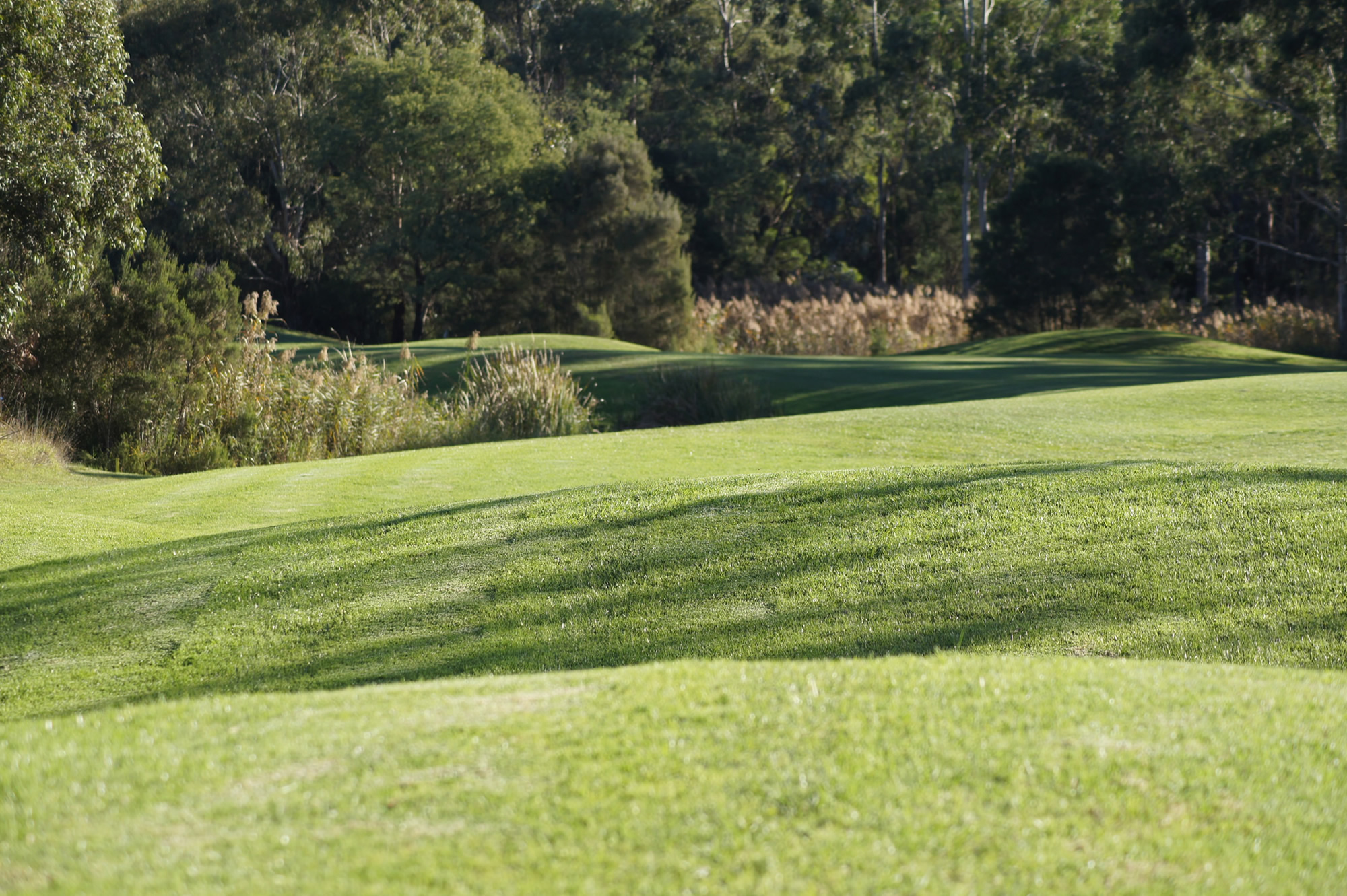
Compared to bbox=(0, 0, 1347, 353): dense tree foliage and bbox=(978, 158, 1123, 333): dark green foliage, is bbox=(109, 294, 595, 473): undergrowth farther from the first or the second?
bbox=(978, 158, 1123, 333): dark green foliage

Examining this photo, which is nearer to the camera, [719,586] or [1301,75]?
[719,586]

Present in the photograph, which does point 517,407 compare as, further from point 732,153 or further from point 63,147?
point 732,153

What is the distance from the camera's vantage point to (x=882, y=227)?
4606cm

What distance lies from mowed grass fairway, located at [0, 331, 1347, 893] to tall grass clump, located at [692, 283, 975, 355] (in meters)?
15.6

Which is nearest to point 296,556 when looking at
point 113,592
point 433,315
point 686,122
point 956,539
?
point 113,592

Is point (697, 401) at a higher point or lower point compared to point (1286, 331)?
lower

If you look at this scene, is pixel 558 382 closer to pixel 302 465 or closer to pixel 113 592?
pixel 302 465

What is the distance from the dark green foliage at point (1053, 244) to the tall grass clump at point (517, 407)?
706 inches

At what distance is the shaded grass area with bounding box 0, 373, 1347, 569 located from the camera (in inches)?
372

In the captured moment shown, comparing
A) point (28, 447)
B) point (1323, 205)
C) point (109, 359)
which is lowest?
point (28, 447)

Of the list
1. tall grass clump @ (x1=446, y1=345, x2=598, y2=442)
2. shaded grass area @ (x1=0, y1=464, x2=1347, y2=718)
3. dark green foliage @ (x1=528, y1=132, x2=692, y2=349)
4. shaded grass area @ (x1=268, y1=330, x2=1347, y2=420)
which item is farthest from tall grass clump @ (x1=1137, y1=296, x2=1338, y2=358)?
shaded grass area @ (x1=0, y1=464, x2=1347, y2=718)

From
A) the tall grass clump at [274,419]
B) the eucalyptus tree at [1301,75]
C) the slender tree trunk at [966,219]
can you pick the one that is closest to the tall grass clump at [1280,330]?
the eucalyptus tree at [1301,75]

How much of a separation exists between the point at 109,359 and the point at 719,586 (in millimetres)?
10514

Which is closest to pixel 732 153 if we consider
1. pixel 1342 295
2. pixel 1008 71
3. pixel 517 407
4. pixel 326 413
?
pixel 1008 71
